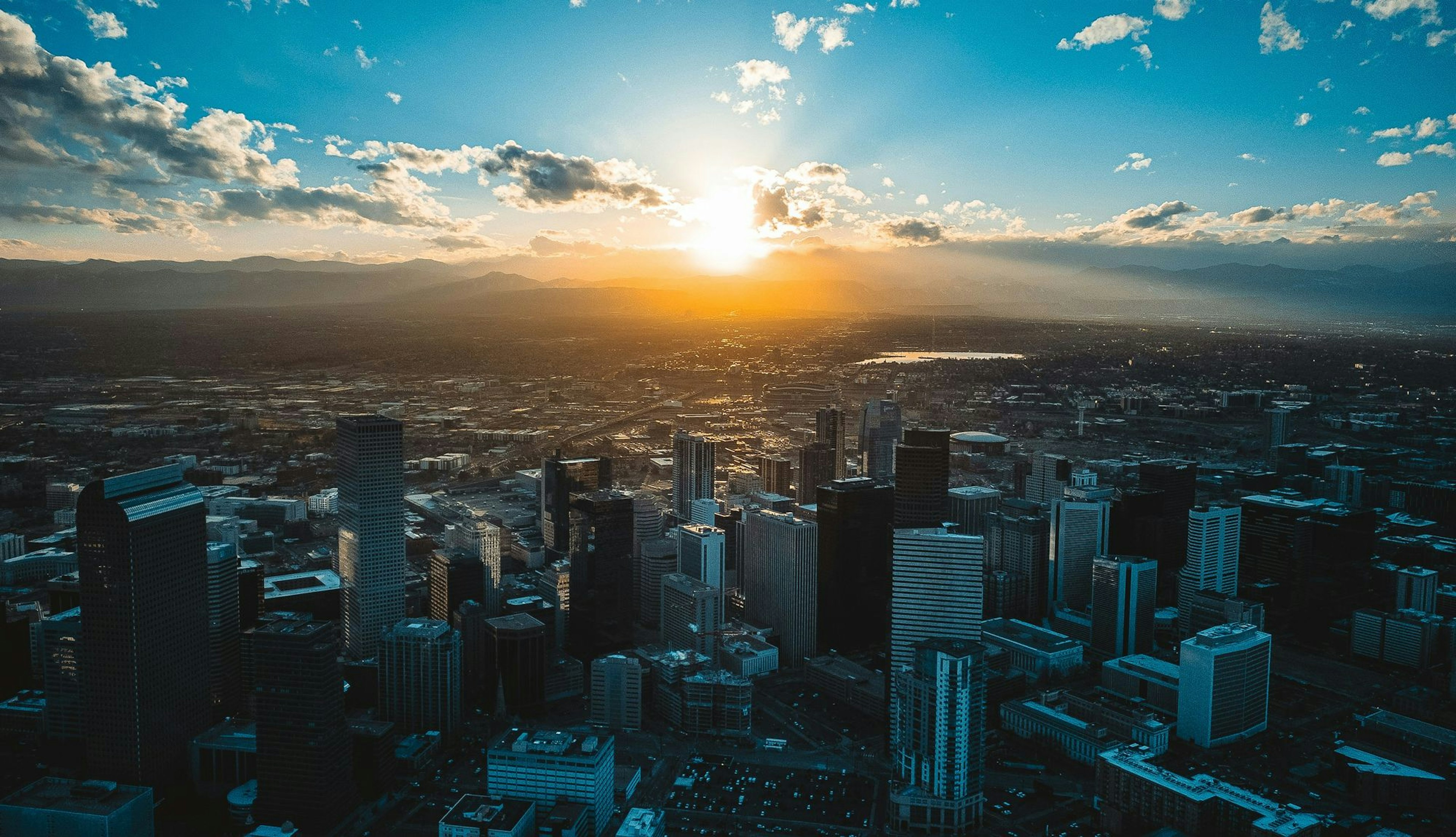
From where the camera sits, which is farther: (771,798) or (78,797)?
(771,798)

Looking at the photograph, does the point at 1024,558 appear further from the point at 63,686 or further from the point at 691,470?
the point at 63,686

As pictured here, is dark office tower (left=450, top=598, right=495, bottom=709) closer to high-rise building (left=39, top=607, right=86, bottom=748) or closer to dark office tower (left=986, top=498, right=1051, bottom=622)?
high-rise building (left=39, top=607, right=86, bottom=748)

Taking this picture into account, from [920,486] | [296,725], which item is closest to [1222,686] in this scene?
[920,486]

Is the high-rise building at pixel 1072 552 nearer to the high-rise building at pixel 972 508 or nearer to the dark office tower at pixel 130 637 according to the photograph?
the high-rise building at pixel 972 508

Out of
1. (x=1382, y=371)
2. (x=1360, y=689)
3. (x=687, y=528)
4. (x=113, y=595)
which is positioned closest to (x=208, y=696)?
(x=113, y=595)

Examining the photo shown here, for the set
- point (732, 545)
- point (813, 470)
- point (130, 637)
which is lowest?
point (732, 545)
